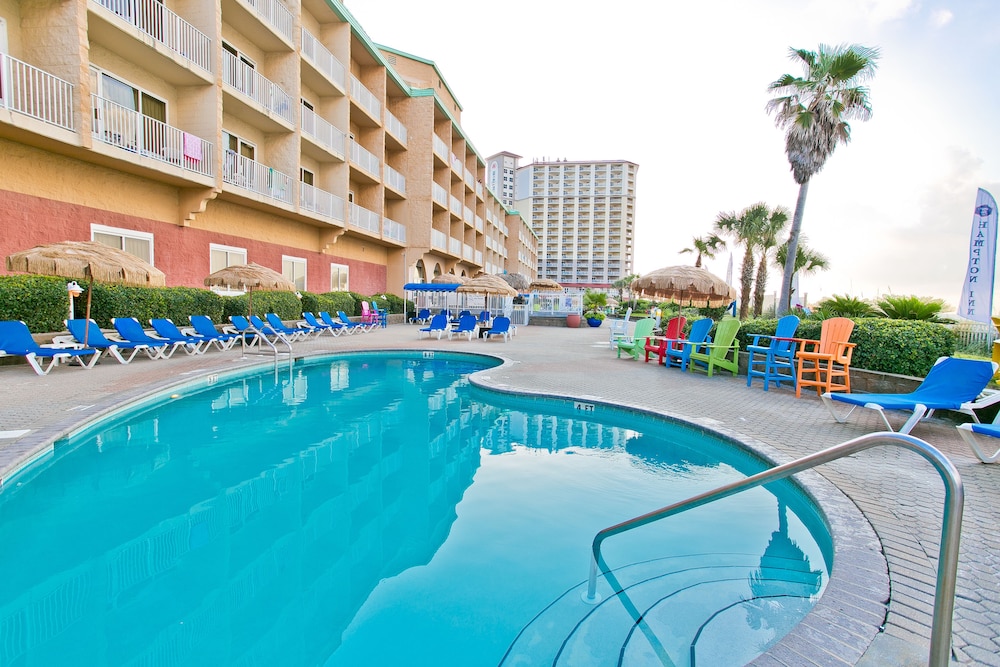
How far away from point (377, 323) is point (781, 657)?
19.4m

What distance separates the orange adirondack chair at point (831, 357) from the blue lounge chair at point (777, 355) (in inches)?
13.2

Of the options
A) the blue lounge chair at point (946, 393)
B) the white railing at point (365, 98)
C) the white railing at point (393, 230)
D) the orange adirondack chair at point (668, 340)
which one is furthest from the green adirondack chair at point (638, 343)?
the white railing at point (365, 98)

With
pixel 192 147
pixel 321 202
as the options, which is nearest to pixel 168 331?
pixel 192 147

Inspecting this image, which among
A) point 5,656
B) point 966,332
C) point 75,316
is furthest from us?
point 75,316

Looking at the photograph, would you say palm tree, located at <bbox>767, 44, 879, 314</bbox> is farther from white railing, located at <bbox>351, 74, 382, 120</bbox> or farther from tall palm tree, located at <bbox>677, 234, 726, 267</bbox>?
tall palm tree, located at <bbox>677, 234, 726, 267</bbox>

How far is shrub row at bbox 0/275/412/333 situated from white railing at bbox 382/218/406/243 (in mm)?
7028

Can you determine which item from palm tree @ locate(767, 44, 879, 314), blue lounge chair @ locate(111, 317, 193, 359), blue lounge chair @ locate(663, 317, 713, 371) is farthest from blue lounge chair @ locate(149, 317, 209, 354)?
palm tree @ locate(767, 44, 879, 314)

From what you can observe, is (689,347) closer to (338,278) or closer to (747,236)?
(338,278)

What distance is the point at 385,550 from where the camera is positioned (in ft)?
11.2

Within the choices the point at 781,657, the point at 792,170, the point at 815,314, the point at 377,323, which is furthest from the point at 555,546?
the point at 377,323

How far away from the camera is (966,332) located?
754 cm

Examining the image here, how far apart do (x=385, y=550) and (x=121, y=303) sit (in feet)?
34.7

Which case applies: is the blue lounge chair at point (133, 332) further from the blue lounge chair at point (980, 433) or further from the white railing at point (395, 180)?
the white railing at point (395, 180)

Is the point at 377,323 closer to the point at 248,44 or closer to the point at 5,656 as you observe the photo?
the point at 248,44
